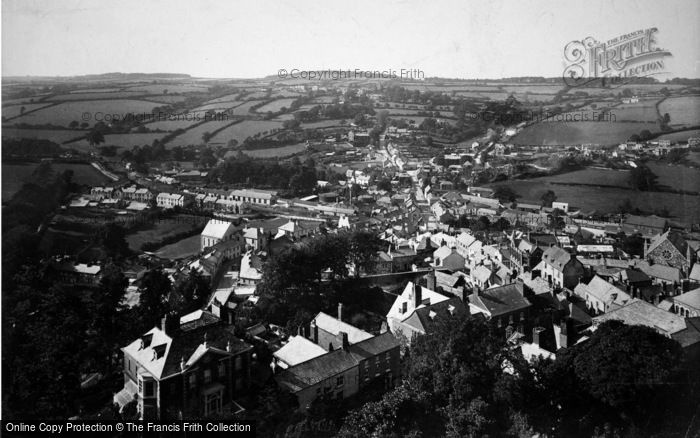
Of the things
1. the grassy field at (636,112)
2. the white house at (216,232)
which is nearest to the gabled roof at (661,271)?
A: the grassy field at (636,112)

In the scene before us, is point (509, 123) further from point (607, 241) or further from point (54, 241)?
point (54, 241)

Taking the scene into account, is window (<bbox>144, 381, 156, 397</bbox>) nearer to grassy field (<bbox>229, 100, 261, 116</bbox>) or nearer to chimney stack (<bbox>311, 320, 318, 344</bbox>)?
chimney stack (<bbox>311, 320, 318, 344</bbox>)

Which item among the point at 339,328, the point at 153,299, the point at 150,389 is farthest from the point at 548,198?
the point at 150,389

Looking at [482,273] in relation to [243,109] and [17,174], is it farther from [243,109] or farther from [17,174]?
[17,174]

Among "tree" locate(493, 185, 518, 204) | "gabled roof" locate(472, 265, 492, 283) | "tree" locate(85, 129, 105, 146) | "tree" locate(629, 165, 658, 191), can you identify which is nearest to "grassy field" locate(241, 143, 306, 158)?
"tree" locate(85, 129, 105, 146)

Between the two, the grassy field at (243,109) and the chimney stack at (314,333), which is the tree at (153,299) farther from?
the grassy field at (243,109)

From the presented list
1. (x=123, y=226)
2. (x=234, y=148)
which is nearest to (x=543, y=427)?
(x=123, y=226)
